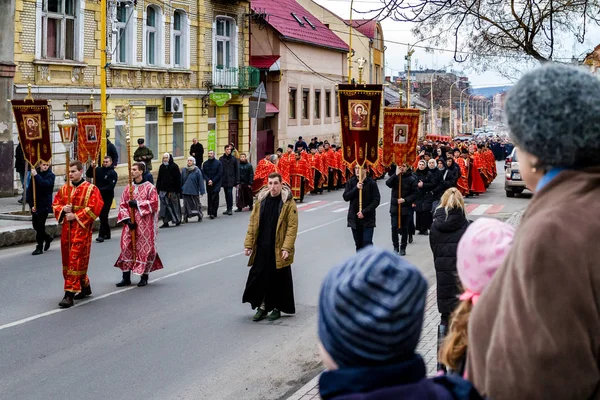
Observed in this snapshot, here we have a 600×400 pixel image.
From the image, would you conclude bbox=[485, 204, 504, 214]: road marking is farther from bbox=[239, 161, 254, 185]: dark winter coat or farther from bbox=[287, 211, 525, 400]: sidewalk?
bbox=[287, 211, 525, 400]: sidewalk

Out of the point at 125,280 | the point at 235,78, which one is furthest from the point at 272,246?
the point at 235,78

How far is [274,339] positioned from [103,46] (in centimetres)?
1601

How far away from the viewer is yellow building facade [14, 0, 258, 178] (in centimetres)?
2767

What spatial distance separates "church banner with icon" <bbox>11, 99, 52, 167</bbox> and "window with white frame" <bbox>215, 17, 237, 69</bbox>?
19.8 metres

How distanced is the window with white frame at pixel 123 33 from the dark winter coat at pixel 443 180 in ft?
43.3

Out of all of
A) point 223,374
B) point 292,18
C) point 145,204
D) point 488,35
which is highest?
point 292,18

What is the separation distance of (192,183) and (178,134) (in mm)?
13749

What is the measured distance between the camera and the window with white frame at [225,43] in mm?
40094

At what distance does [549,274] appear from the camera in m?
2.12

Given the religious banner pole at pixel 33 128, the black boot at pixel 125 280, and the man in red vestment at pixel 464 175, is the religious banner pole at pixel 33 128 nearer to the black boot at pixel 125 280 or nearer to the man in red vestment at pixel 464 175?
the black boot at pixel 125 280

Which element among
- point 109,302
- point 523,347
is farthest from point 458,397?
point 109,302

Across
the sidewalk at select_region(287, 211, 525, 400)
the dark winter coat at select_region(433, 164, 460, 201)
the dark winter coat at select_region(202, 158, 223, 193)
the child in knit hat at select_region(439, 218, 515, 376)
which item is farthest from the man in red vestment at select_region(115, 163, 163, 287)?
the dark winter coat at select_region(202, 158, 223, 193)

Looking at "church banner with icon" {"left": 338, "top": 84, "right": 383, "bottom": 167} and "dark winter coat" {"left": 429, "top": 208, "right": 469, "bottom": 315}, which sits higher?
"church banner with icon" {"left": 338, "top": 84, "right": 383, "bottom": 167}

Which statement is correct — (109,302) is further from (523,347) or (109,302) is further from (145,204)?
(523,347)
